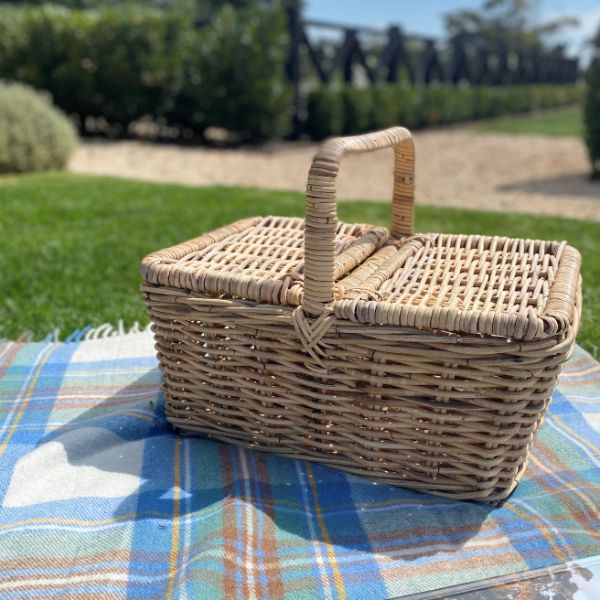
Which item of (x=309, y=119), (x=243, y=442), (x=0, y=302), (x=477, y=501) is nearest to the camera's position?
(x=477, y=501)

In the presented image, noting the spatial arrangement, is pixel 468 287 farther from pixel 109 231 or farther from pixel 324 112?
pixel 324 112

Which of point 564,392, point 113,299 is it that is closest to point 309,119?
point 113,299

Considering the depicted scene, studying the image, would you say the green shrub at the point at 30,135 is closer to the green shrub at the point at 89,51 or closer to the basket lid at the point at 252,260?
the green shrub at the point at 89,51

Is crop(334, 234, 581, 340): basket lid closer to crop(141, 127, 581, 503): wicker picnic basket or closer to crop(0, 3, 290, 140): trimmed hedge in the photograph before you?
crop(141, 127, 581, 503): wicker picnic basket

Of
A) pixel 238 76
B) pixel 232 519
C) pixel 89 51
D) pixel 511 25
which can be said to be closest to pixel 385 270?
pixel 232 519

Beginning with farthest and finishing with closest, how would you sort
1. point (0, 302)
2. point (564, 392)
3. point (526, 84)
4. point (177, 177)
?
point (526, 84) → point (177, 177) → point (0, 302) → point (564, 392)

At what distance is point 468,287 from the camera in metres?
1.57

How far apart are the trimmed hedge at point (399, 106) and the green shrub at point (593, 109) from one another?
17.5ft

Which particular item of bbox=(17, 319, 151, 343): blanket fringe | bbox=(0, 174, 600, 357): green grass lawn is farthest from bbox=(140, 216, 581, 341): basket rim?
bbox=(0, 174, 600, 357): green grass lawn

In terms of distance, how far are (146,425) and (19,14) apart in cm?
1163

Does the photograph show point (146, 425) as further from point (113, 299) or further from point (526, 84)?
point (526, 84)

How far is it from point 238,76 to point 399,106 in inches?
177

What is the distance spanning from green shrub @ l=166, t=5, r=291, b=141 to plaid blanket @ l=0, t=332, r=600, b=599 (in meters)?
9.88

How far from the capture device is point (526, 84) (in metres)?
25.5
